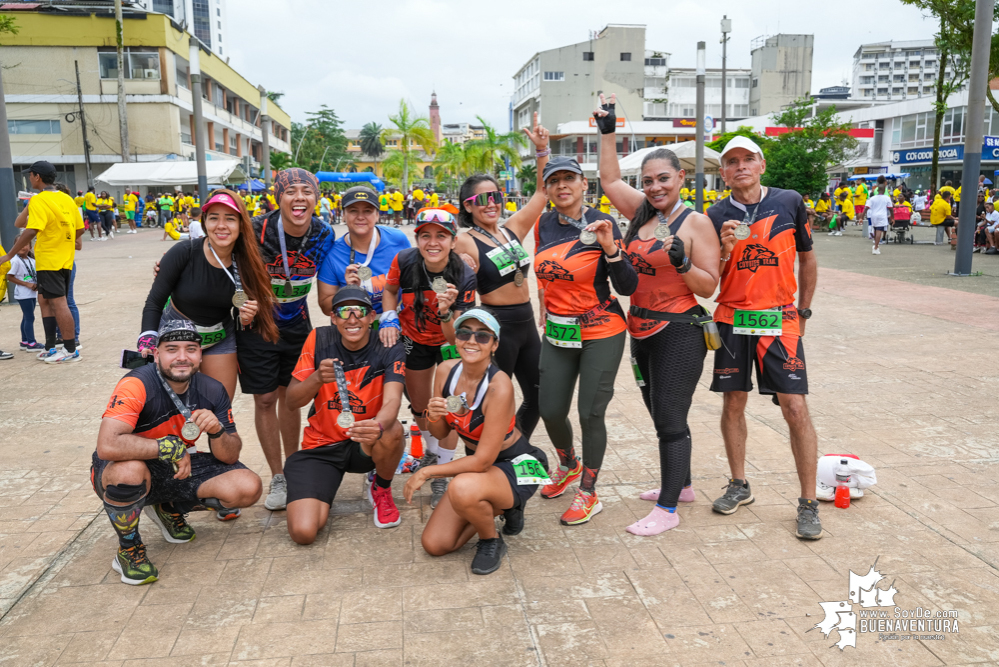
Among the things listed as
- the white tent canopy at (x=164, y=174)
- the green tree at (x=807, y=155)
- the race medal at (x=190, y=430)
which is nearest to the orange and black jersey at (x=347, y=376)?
the race medal at (x=190, y=430)

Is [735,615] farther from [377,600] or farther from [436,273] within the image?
[436,273]

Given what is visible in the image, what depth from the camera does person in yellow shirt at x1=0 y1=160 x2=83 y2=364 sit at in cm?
796

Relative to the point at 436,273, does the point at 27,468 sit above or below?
below

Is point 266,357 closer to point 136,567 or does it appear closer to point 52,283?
point 136,567

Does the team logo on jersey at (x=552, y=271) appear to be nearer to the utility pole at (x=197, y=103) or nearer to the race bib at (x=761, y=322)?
the race bib at (x=761, y=322)

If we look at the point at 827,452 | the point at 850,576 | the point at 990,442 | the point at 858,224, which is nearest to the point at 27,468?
the point at 850,576

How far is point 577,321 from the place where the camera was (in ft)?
Result: 13.4

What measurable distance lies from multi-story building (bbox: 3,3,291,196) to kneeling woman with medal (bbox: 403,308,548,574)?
147 feet

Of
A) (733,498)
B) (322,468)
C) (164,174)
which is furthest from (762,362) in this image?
(164,174)

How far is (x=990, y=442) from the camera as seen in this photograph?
203 inches

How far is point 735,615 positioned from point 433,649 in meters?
1.28

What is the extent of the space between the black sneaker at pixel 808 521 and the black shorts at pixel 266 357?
119 inches

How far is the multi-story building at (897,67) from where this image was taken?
144 metres

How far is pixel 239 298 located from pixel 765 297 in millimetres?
2851
